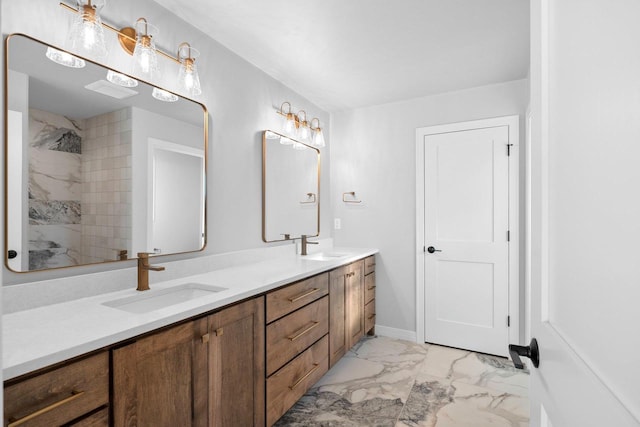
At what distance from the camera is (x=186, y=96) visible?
1938 mm

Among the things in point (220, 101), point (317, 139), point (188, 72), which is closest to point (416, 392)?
point (317, 139)

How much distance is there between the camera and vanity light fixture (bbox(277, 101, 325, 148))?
2791 millimetres

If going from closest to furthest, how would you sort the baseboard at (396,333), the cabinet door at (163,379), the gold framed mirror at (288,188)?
1. the cabinet door at (163,379)
2. the gold framed mirror at (288,188)
3. the baseboard at (396,333)

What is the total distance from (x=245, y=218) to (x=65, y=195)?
1123 millimetres

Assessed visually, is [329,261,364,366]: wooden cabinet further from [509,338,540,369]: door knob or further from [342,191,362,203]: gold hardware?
[509,338,540,369]: door knob

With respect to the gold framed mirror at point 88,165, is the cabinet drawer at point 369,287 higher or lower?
lower

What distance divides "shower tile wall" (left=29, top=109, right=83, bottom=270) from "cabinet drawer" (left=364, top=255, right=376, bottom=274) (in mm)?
2286

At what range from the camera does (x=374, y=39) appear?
221cm

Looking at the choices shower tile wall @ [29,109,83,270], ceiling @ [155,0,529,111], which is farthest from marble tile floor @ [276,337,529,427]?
ceiling @ [155,0,529,111]

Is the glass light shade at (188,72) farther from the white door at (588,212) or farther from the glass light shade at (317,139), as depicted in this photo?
the white door at (588,212)

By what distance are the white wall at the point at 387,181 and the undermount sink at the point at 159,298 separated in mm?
2076

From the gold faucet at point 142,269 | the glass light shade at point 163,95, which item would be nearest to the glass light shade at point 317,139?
the glass light shade at point 163,95

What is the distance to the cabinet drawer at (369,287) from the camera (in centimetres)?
314

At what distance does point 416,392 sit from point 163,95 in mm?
2450
